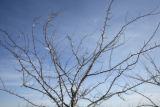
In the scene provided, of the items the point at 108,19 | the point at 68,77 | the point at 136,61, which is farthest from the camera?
the point at 68,77

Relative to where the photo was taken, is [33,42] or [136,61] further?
[33,42]

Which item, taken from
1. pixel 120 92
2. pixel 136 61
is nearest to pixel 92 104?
pixel 120 92

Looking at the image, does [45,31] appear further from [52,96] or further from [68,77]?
[52,96]

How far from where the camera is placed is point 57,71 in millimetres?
2385

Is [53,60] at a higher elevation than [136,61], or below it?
higher

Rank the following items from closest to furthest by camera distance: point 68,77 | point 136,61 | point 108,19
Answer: point 136,61 → point 108,19 → point 68,77

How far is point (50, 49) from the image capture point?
2592mm

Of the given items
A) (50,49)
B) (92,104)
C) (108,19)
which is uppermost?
(108,19)

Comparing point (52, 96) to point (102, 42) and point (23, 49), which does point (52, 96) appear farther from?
point (102, 42)

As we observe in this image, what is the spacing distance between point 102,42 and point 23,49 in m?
1.39

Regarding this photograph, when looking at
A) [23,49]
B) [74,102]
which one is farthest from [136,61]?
[23,49]

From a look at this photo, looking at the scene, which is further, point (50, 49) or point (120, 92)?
point (50, 49)

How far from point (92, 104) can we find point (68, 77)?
62 centimetres

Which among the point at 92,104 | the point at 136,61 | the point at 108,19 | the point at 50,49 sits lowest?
the point at 92,104
